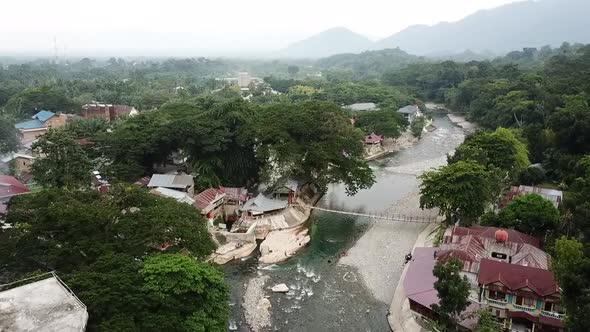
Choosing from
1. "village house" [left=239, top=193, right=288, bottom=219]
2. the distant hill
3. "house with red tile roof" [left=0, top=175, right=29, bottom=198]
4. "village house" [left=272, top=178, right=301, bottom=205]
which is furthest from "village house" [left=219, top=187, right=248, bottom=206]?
the distant hill

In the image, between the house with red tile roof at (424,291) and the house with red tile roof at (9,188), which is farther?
the house with red tile roof at (9,188)

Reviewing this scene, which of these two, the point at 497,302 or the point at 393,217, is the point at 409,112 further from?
the point at 497,302

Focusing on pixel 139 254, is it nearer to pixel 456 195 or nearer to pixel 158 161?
pixel 456 195

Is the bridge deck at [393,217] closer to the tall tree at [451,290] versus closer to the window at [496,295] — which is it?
the window at [496,295]

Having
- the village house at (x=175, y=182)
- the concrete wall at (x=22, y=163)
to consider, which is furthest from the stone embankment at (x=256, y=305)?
the concrete wall at (x=22, y=163)

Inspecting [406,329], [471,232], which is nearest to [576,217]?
[471,232]

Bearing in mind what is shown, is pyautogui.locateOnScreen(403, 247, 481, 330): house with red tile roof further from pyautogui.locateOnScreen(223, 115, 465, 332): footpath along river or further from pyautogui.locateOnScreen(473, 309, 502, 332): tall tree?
pyautogui.locateOnScreen(223, 115, 465, 332): footpath along river
